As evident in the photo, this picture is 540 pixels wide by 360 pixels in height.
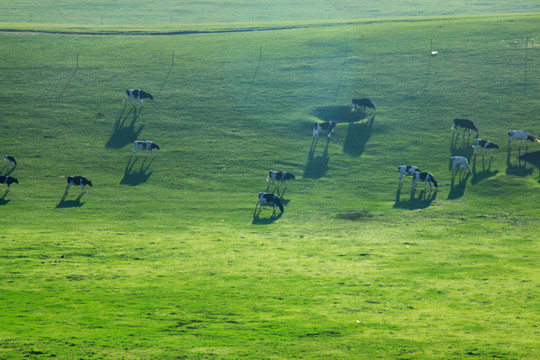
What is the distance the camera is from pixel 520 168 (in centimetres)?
3897

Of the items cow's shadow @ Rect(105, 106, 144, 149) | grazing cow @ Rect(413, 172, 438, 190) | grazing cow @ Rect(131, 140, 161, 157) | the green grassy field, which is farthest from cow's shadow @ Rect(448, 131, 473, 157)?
cow's shadow @ Rect(105, 106, 144, 149)

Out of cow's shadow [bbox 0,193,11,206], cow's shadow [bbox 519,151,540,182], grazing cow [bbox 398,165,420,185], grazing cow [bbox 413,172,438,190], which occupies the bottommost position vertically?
cow's shadow [bbox 0,193,11,206]

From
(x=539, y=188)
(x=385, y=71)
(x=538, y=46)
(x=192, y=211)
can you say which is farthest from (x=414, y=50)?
(x=192, y=211)

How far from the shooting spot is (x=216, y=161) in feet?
137

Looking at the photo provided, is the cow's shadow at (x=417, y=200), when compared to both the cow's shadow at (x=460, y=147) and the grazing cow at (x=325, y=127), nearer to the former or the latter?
the cow's shadow at (x=460, y=147)

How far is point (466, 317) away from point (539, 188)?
66.7ft

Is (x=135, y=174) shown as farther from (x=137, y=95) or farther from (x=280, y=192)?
(x=137, y=95)

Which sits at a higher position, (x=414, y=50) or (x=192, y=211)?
(x=414, y=50)

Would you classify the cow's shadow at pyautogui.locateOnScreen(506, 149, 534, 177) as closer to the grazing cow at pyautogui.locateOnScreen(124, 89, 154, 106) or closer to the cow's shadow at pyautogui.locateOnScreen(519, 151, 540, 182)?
the cow's shadow at pyautogui.locateOnScreen(519, 151, 540, 182)

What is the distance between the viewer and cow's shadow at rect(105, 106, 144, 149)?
1732 inches

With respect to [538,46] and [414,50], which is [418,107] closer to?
[414,50]

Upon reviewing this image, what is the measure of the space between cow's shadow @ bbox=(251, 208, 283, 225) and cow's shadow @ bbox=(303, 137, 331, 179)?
21.1 feet

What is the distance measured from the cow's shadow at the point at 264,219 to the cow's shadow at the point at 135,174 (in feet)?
31.9

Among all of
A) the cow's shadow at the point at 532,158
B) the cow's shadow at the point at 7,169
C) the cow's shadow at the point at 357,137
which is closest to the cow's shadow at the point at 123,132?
the cow's shadow at the point at 7,169
